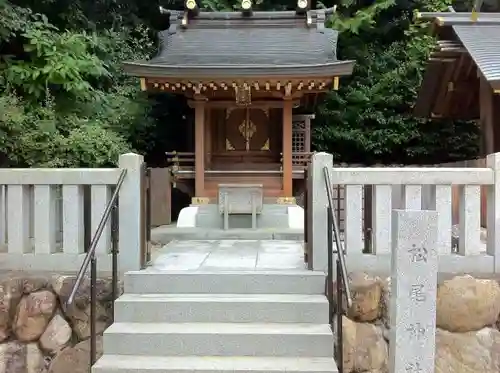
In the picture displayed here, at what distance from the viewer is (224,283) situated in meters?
4.96

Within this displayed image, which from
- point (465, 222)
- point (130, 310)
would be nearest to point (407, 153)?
point (465, 222)

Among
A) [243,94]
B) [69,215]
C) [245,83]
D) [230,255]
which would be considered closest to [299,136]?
[243,94]

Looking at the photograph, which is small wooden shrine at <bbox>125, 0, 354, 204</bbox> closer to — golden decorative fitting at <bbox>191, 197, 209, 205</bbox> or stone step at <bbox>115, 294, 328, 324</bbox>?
golden decorative fitting at <bbox>191, 197, 209, 205</bbox>

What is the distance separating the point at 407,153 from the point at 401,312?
37.7 ft

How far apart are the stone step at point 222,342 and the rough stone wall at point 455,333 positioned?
0.57 meters

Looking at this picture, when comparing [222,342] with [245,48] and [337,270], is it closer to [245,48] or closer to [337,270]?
[337,270]

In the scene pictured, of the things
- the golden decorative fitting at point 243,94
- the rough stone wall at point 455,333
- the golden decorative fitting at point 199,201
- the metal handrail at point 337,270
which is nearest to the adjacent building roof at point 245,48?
the golden decorative fitting at point 243,94

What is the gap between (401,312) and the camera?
11.4 ft

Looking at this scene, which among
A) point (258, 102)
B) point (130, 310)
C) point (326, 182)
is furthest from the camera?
point (258, 102)

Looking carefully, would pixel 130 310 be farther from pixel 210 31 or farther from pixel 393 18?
pixel 393 18

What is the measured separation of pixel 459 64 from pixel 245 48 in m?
4.23

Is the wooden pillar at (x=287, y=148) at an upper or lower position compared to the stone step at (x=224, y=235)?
upper

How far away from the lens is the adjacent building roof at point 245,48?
8.94 m

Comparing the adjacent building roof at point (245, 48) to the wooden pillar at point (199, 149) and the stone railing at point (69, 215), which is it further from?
the stone railing at point (69, 215)
